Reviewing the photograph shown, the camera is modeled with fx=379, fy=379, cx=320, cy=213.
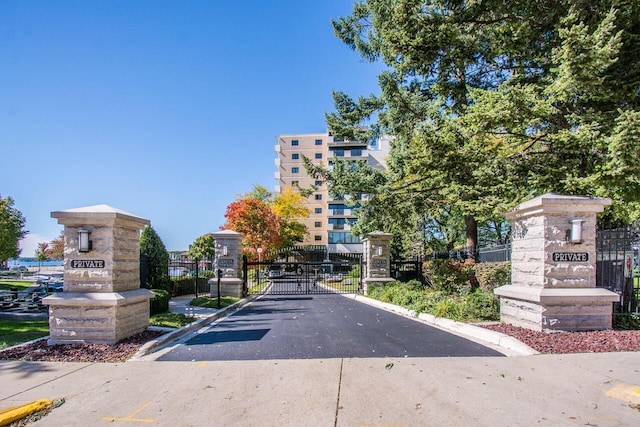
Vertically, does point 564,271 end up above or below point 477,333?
above

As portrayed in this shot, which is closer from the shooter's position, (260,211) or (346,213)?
(260,211)

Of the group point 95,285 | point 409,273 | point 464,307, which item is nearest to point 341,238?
point 409,273

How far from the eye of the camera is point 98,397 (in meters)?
4.22

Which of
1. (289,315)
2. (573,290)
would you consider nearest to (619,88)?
(573,290)

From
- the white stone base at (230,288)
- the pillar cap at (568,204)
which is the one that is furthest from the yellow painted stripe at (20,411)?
the white stone base at (230,288)

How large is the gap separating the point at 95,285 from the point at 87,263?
0.41m

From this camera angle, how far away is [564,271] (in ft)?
22.7

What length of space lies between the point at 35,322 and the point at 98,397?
25.8ft

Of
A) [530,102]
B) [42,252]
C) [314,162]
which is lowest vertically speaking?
[42,252]

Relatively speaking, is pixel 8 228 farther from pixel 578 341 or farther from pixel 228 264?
pixel 578 341

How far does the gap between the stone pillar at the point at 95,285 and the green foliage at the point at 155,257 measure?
24.1 feet

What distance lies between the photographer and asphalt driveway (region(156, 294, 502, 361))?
5926 millimetres

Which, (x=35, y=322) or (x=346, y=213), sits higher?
(x=346, y=213)

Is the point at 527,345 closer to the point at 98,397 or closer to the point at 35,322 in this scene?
the point at 98,397
